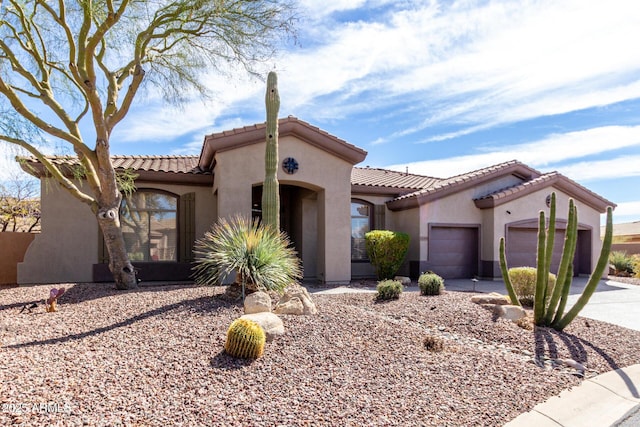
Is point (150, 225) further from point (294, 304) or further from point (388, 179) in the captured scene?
point (388, 179)

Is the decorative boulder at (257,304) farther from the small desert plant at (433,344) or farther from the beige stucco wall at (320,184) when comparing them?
the beige stucco wall at (320,184)

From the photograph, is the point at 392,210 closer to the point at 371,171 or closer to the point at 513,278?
the point at 371,171

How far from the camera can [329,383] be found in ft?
15.3

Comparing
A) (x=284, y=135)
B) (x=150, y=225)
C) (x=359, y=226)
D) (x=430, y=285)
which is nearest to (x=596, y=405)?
(x=430, y=285)

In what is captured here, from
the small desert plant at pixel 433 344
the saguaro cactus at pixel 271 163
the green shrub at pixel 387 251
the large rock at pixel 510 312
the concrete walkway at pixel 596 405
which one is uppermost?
the saguaro cactus at pixel 271 163

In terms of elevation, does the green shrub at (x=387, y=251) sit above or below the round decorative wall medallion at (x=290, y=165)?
below

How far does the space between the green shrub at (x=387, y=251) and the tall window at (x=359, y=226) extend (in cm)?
132

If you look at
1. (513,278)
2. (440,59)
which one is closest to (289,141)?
(440,59)

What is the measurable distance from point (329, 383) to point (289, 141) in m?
9.24

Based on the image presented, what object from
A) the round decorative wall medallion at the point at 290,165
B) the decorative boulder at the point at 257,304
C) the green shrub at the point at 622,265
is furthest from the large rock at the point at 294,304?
the green shrub at the point at 622,265

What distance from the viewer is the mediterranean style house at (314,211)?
1240cm

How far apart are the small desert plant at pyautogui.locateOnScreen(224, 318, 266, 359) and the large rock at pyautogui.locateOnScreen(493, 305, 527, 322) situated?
199 inches

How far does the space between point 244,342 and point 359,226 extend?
433 inches

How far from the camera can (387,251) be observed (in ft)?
45.5
